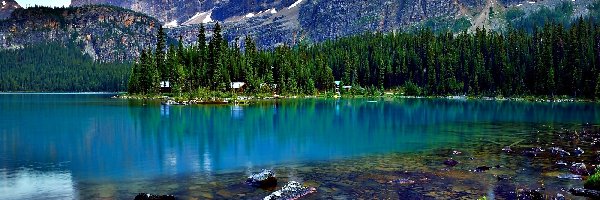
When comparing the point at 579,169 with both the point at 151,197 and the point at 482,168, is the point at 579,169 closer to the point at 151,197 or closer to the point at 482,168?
the point at 482,168

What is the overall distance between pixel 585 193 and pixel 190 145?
35595 mm

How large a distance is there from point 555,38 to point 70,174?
174 meters

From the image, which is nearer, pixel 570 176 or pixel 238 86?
pixel 570 176

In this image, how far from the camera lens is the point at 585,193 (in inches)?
1145

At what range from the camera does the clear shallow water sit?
33844 millimetres

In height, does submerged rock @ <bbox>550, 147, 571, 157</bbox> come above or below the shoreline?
below

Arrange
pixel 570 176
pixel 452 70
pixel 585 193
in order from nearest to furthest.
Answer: pixel 585 193 < pixel 570 176 < pixel 452 70

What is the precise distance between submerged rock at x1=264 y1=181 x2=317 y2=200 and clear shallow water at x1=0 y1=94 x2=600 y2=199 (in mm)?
3167

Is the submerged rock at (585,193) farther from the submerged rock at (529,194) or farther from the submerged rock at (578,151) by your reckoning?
the submerged rock at (578,151)

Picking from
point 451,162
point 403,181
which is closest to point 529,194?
point 403,181

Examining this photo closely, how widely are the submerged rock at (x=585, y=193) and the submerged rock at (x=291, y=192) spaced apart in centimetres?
1494

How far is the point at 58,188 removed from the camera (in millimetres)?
31359

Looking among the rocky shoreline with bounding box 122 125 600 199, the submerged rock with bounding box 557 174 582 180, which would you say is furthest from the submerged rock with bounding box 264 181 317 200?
the submerged rock with bounding box 557 174 582 180

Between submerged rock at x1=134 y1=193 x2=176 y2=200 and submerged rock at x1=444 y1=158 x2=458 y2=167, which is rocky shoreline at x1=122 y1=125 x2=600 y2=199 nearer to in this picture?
submerged rock at x1=444 y1=158 x2=458 y2=167
